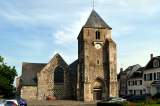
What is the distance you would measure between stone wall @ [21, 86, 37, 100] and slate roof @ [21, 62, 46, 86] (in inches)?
31.9

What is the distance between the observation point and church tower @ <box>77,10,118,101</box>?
239 ft

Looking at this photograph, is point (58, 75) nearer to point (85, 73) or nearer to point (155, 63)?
point (85, 73)

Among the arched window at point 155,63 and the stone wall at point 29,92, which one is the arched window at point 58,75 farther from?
the arched window at point 155,63

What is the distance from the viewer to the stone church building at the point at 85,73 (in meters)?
73.2

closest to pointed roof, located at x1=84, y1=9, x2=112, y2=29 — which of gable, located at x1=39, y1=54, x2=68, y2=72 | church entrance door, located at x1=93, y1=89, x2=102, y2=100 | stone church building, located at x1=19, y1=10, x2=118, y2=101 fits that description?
stone church building, located at x1=19, y1=10, x2=118, y2=101

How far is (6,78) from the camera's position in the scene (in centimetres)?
8525

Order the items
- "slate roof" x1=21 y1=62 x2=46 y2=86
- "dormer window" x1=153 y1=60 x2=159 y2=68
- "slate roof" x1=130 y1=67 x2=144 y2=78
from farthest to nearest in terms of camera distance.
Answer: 1. "slate roof" x1=130 y1=67 x2=144 y2=78
2. "dormer window" x1=153 y1=60 x2=159 y2=68
3. "slate roof" x1=21 y1=62 x2=46 y2=86

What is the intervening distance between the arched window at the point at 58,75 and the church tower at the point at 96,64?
5.42 metres

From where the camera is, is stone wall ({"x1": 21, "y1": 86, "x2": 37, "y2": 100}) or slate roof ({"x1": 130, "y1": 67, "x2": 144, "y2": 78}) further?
slate roof ({"x1": 130, "y1": 67, "x2": 144, "y2": 78})

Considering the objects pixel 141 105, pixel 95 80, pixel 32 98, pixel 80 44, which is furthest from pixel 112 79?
pixel 141 105

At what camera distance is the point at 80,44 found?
3049 inches

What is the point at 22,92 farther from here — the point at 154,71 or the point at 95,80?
the point at 154,71

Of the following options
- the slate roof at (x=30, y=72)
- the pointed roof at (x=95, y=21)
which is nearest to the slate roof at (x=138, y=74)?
the pointed roof at (x=95, y=21)

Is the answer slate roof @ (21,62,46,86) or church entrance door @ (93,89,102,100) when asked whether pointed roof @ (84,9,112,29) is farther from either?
slate roof @ (21,62,46,86)
